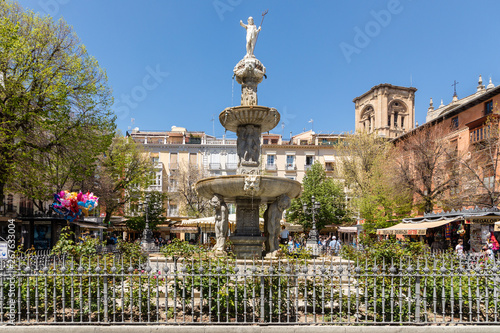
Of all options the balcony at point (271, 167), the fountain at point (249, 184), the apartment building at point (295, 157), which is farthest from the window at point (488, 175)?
the balcony at point (271, 167)

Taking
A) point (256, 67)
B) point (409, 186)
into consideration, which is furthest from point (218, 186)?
point (409, 186)

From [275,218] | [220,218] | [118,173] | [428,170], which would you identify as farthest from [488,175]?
[118,173]

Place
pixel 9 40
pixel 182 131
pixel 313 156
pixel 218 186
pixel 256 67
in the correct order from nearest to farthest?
pixel 218 186
pixel 256 67
pixel 9 40
pixel 313 156
pixel 182 131

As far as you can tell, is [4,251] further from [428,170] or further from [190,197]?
[190,197]

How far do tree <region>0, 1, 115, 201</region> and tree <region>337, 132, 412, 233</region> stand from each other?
1942 centimetres

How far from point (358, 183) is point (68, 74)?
2307 centimetres

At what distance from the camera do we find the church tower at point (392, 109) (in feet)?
185

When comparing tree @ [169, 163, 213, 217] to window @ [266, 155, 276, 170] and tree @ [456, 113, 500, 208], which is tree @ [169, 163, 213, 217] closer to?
window @ [266, 155, 276, 170]

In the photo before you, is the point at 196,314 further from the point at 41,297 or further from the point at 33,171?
the point at 33,171

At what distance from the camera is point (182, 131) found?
56.2m

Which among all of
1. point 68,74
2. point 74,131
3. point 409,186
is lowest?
point 409,186

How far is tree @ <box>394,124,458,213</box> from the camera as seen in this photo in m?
26.1

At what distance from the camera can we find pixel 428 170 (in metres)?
26.5

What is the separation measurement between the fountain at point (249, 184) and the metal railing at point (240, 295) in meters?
3.84
